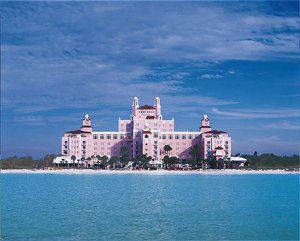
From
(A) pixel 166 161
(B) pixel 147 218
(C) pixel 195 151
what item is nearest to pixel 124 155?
(A) pixel 166 161

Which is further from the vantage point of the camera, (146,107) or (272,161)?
(146,107)

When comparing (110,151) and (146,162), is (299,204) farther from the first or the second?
(110,151)

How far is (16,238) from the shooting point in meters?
15.2

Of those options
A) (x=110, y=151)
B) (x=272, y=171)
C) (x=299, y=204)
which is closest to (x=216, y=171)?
(x=272, y=171)

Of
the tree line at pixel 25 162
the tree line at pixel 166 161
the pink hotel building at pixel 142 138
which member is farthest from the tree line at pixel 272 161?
the tree line at pixel 25 162

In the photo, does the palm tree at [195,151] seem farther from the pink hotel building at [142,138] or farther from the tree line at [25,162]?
the tree line at [25,162]

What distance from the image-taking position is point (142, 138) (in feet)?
282

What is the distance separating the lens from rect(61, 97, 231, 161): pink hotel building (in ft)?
287

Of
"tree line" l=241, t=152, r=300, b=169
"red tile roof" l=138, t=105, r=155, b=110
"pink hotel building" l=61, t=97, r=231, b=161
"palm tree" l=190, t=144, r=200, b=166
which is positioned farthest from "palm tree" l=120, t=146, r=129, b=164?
"tree line" l=241, t=152, r=300, b=169

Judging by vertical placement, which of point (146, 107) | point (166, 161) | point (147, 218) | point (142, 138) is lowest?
point (147, 218)

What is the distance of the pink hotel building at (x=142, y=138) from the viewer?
87375 millimetres

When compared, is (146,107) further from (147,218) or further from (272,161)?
(147,218)

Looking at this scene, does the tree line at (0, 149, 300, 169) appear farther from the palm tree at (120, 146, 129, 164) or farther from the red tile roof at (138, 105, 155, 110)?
the red tile roof at (138, 105, 155, 110)

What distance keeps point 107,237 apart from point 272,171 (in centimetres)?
6714
